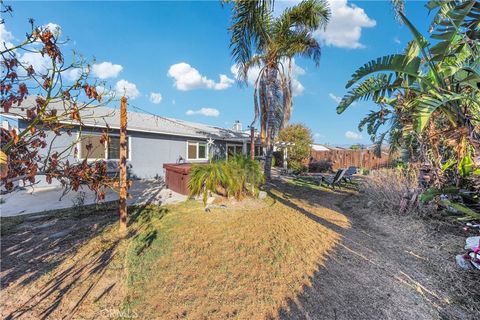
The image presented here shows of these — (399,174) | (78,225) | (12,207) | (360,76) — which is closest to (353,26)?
(399,174)

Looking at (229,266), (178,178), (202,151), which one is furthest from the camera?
(202,151)

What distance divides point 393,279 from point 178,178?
683 centimetres

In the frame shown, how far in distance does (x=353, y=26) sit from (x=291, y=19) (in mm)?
2993

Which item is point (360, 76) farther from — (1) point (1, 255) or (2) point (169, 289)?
(1) point (1, 255)

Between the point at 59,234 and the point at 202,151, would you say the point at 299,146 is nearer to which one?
the point at 202,151

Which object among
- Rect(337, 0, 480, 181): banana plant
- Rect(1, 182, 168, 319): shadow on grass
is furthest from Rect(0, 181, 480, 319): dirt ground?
Rect(337, 0, 480, 181): banana plant

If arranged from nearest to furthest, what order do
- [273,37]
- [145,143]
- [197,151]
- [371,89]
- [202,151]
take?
[371,89]
[273,37]
[145,143]
[197,151]
[202,151]

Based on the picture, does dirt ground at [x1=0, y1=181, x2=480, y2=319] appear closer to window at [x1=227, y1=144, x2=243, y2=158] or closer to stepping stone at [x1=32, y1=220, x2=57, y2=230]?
stepping stone at [x1=32, y1=220, x2=57, y2=230]

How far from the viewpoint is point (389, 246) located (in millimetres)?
4289

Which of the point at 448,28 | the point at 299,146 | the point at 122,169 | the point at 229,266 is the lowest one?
the point at 229,266

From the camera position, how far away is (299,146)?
18.7m

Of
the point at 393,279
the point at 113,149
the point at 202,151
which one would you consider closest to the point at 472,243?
the point at 393,279

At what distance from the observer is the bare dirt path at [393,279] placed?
8.39 feet

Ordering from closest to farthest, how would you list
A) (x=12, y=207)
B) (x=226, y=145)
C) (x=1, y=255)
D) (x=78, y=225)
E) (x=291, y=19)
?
1. (x=1, y=255)
2. (x=78, y=225)
3. (x=12, y=207)
4. (x=291, y=19)
5. (x=226, y=145)
